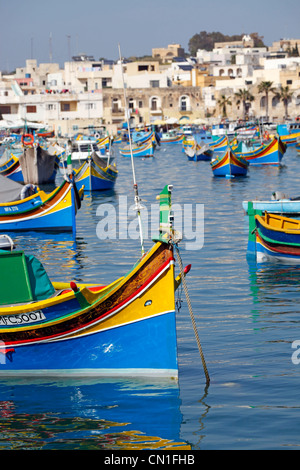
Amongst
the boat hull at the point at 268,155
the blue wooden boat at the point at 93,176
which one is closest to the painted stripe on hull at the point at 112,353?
the blue wooden boat at the point at 93,176

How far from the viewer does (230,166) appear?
45.9 meters

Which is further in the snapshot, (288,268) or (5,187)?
(5,187)

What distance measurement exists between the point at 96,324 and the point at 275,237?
8793 millimetres

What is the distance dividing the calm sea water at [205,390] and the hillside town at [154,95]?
3202 inches

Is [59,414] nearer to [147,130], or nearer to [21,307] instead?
[21,307]

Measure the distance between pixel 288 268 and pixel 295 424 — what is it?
9.13 meters

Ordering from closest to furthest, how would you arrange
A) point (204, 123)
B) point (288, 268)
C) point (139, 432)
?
point (139, 432)
point (288, 268)
point (204, 123)

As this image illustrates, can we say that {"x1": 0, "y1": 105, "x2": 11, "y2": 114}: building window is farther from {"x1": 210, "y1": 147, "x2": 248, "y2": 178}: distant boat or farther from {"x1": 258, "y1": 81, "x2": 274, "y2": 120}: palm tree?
{"x1": 210, "y1": 147, "x2": 248, "y2": 178}: distant boat

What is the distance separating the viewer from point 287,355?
1209 cm

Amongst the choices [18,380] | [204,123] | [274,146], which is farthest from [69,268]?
[204,123]

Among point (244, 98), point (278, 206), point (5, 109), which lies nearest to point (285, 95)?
point (244, 98)

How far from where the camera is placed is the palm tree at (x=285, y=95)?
10619 centimetres

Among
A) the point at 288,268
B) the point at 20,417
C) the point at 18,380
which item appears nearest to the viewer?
the point at 20,417

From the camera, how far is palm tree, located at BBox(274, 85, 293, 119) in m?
106
